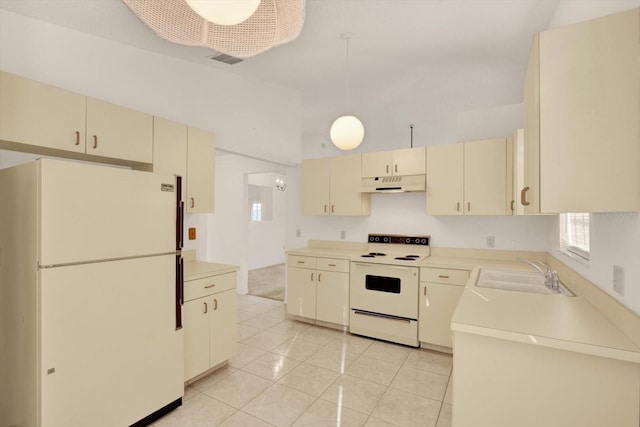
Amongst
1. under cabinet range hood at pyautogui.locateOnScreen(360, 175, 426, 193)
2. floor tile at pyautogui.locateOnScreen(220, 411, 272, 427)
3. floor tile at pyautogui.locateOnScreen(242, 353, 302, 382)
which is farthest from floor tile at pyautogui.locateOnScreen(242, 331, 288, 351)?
under cabinet range hood at pyautogui.locateOnScreen(360, 175, 426, 193)

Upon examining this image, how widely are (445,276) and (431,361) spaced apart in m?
0.83

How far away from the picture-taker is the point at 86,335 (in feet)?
5.91

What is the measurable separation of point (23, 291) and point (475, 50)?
3.90m

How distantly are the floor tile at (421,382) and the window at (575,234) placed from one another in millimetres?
1449

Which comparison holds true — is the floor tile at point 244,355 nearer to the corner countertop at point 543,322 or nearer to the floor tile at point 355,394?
the floor tile at point 355,394

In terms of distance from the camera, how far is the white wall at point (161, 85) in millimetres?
2273

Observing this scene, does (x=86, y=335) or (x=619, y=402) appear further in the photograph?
(x=86, y=335)

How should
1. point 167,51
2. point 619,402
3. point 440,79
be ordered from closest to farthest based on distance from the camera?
point 619,402
point 167,51
point 440,79

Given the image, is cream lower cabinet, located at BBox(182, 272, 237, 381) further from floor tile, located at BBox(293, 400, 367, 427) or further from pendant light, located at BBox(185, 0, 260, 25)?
pendant light, located at BBox(185, 0, 260, 25)

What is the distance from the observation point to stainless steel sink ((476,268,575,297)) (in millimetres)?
2245

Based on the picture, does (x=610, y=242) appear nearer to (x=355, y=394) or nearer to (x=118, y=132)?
(x=355, y=394)

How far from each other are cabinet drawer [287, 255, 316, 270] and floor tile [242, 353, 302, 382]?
120cm

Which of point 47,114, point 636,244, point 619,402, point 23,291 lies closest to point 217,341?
point 23,291

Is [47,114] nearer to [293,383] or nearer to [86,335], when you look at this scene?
[86,335]
